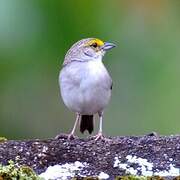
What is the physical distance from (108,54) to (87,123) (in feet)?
1.99

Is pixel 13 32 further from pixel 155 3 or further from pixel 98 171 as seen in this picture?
A: pixel 98 171

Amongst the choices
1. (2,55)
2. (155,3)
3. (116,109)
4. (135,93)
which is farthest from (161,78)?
(116,109)

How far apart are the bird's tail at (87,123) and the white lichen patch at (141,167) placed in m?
2.84

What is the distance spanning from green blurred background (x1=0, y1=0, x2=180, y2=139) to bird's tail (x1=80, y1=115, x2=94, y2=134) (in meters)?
0.29

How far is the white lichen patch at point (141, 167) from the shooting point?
356 centimetres

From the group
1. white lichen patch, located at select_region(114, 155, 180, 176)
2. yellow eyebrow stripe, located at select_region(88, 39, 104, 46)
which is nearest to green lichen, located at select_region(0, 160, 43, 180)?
white lichen patch, located at select_region(114, 155, 180, 176)

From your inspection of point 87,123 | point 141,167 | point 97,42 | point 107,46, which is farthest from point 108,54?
point 141,167

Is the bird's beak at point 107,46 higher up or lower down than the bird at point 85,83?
higher up

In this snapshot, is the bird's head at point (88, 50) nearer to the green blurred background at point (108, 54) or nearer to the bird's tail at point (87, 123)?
the green blurred background at point (108, 54)

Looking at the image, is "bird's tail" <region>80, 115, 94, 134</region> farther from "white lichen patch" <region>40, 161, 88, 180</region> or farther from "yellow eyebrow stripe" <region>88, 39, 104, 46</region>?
"white lichen patch" <region>40, 161, 88, 180</region>

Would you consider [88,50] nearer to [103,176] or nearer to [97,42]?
[97,42]

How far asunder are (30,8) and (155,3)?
0.87 metres

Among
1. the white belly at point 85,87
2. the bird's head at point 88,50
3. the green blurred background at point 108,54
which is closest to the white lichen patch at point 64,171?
the green blurred background at point 108,54

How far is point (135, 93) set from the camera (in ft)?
18.7
